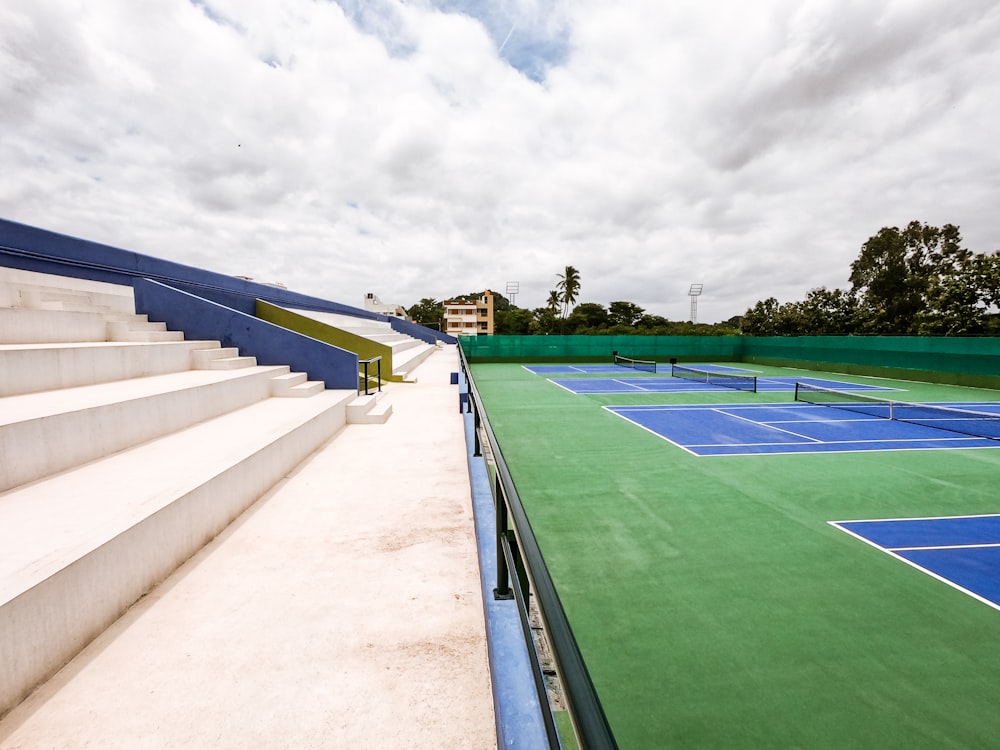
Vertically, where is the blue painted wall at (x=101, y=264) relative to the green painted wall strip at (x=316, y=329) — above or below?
above

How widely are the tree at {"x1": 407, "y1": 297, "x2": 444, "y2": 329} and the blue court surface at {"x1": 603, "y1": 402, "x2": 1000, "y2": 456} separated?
10460 cm

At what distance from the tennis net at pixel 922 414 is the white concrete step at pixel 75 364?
16118 millimetres

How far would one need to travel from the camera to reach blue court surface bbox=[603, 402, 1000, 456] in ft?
32.8

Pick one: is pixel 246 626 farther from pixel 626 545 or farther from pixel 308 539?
pixel 626 545

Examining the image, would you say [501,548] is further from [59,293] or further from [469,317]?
[469,317]

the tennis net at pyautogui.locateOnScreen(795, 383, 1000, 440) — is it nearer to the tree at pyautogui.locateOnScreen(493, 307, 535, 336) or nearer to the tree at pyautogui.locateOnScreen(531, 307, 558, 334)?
the tree at pyautogui.locateOnScreen(531, 307, 558, 334)

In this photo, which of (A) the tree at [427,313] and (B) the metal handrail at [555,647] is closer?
(B) the metal handrail at [555,647]

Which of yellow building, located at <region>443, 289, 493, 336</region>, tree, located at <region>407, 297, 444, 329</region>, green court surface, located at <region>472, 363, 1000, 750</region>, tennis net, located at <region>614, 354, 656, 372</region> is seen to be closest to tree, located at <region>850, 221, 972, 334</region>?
tennis net, located at <region>614, 354, 656, 372</region>

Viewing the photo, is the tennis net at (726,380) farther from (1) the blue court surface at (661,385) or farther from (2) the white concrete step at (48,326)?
(2) the white concrete step at (48,326)

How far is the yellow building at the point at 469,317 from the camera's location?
102 meters

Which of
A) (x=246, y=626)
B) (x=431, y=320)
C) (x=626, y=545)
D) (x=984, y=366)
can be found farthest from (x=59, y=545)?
(x=431, y=320)

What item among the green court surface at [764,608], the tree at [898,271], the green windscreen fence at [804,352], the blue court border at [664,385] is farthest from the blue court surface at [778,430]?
the tree at [898,271]

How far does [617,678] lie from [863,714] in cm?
156

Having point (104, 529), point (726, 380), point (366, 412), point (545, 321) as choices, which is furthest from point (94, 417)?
point (545, 321)
